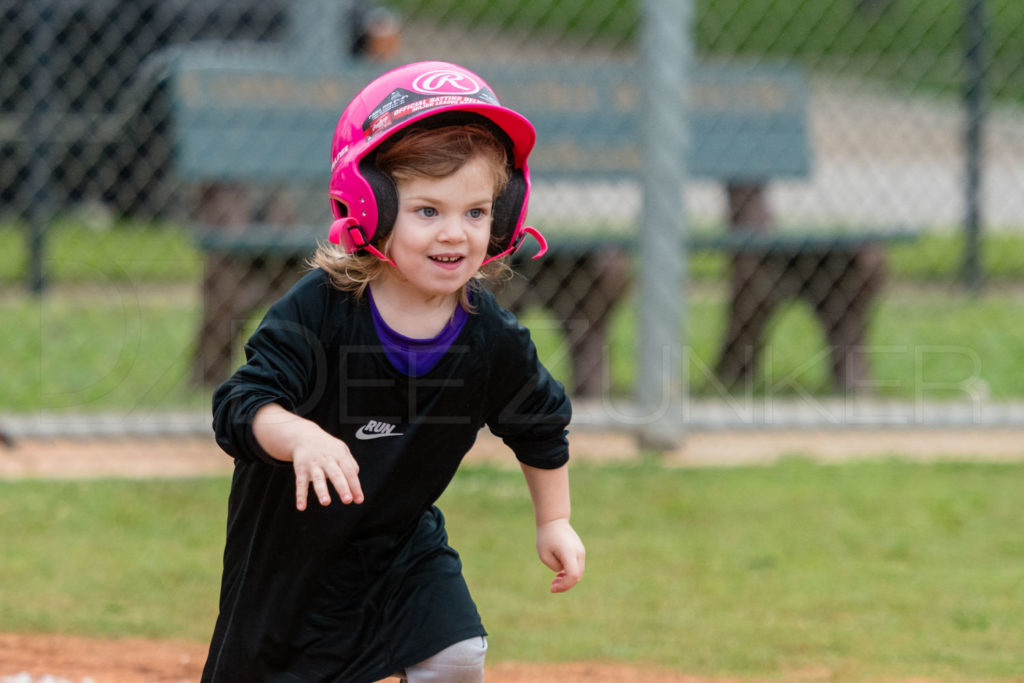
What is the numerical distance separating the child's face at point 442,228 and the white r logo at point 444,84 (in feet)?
0.40

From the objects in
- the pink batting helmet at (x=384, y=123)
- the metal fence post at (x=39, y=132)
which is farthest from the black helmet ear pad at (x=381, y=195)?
the metal fence post at (x=39, y=132)

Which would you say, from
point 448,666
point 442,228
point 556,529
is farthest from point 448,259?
point 448,666

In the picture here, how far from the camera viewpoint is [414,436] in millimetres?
2443

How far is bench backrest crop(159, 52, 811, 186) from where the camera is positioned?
579 cm

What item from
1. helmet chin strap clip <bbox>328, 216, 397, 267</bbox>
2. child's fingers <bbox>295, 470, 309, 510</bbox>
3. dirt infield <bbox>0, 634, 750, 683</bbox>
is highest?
helmet chin strap clip <bbox>328, 216, 397, 267</bbox>

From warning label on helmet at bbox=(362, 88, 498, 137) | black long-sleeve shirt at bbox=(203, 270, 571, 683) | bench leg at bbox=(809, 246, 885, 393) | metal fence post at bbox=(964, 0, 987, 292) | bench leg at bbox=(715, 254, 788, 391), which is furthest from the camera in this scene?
metal fence post at bbox=(964, 0, 987, 292)

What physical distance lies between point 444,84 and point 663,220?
11.3 ft

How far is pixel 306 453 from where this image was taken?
6.79 ft

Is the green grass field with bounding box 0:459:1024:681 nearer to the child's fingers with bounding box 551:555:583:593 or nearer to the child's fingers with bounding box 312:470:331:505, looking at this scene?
the child's fingers with bounding box 551:555:583:593

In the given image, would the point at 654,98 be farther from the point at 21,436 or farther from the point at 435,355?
the point at 435,355

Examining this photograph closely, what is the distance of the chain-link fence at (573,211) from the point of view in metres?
5.98

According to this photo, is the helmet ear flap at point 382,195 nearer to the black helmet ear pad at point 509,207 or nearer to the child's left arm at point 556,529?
the black helmet ear pad at point 509,207

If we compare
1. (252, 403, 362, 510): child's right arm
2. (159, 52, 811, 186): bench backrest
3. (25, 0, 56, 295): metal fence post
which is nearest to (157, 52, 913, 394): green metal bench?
(159, 52, 811, 186): bench backrest

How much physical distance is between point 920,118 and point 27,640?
30.2 ft
